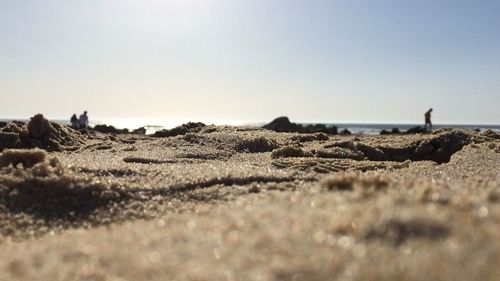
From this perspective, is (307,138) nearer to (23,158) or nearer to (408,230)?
(23,158)

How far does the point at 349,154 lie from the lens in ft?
21.9

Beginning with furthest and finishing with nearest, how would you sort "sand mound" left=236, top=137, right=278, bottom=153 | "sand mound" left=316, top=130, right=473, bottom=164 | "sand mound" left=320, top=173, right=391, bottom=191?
1. "sand mound" left=236, top=137, right=278, bottom=153
2. "sand mound" left=316, top=130, right=473, bottom=164
3. "sand mound" left=320, top=173, right=391, bottom=191

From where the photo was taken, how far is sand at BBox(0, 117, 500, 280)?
69.6 inches

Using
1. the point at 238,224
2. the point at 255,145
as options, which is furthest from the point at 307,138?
the point at 238,224

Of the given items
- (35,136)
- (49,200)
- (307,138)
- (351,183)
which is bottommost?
(49,200)

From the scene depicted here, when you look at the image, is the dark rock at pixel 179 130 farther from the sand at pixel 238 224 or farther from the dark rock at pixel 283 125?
the sand at pixel 238 224

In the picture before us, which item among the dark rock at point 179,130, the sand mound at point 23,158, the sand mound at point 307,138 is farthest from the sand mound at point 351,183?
the dark rock at point 179,130

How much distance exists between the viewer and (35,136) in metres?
8.08

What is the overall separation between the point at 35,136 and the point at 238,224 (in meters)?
6.59

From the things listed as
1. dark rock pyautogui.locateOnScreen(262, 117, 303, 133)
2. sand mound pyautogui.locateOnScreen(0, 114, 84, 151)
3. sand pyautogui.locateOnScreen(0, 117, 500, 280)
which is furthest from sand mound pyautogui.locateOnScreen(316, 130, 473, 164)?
dark rock pyautogui.locateOnScreen(262, 117, 303, 133)

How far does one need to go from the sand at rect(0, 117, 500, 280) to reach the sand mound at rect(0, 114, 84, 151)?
3460 mm

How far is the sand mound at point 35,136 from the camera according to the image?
24.9ft

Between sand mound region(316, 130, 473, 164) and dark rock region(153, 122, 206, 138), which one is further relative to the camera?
dark rock region(153, 122, 206, 138)

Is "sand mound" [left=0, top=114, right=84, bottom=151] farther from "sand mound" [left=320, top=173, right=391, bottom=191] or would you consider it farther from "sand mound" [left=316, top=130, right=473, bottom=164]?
"sand mound" [left=320, top=173, right=391, bottom=191]
